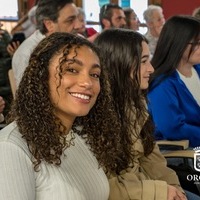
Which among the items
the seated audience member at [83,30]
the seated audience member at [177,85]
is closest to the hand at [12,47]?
the seated audience member at [83,30]

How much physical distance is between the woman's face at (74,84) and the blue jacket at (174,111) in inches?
39.6

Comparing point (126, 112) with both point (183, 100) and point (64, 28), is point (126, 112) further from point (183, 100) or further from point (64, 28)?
point (64, 28)

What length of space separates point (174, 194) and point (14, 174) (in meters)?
0.82

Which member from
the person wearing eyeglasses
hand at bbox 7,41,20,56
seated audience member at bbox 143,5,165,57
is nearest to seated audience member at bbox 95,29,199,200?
hand at bbox 7,41,20,56

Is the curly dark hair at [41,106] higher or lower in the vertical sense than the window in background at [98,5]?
higher

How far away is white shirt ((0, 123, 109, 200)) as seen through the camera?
1064mm

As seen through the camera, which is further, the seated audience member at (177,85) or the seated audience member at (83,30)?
the seated audience member at (83,30)

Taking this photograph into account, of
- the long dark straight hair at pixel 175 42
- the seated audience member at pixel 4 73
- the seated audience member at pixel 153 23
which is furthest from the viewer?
the seated audience member at pixel 153 23

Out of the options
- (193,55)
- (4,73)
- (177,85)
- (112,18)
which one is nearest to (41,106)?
(177,85)

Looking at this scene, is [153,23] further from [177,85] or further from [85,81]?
[85,81]

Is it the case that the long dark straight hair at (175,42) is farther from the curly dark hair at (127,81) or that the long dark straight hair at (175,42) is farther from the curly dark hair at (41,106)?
the curly dark hair at (41,106)

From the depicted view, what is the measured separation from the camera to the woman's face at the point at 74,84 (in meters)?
1.21

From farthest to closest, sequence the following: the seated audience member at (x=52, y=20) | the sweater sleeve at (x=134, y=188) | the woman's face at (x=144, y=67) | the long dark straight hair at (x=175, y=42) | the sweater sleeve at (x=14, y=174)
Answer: the seated audience member at (x=52, y=20) < the long dark straight hair at (x=175, y=42) < the woman's face at (x=144, y=67) < the sweater sleeve at (x=134, y=188) < the sweater sleeve at (x=14, y=174)

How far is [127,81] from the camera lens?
5.65ft
